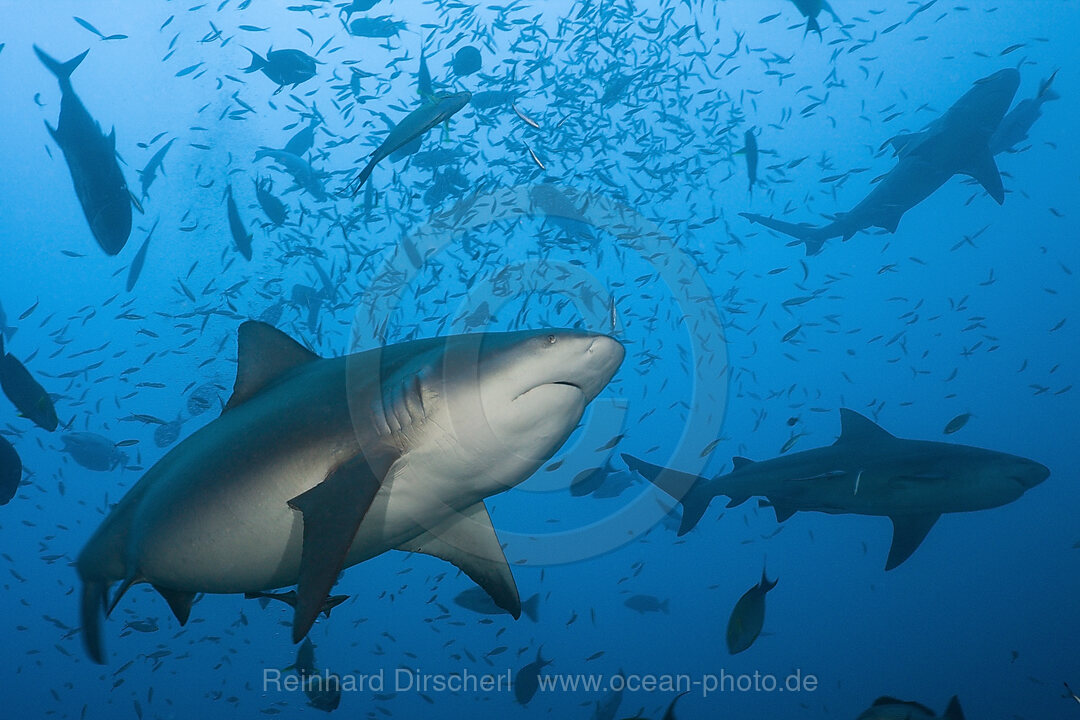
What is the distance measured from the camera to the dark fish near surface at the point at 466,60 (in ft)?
26.4

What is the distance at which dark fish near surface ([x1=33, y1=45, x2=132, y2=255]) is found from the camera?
17.2 feet

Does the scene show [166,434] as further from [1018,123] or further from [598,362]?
[1018,123]

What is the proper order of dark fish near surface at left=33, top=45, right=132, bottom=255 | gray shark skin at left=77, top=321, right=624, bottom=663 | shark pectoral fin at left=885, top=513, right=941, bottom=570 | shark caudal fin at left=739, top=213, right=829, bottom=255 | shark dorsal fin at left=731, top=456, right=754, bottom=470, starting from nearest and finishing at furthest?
gray shark skin at left=77, top=321, right=624, bottom=663, dark fish near surface at left=33, top=45, right=132, bottom=255, shark dorsal fin at left=731, top=456, right=754, bottom=470, shark pectoral fin at left=885, top=513, right=941, bottom=570, shark caudal fin at left=739, top=213, right=829, bottom=255

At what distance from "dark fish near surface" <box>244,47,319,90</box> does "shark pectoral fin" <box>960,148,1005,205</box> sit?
11.9 m

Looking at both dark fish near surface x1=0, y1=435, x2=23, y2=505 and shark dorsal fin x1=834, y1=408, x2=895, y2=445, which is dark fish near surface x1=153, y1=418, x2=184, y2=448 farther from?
shark dorsal fin x1=834, y1=408, x2=895, y2=445

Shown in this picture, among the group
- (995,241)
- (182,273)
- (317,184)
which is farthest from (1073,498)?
(182,273)

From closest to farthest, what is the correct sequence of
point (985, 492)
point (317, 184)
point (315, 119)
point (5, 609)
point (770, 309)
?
point (985, 492)
point (317, 184)
point (315, 119)
point (770, 309)
point (5, 609)

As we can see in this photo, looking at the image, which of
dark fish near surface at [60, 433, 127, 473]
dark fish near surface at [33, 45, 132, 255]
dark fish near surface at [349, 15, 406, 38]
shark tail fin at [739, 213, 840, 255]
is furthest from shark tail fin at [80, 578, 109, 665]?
shark tail fin at [739, 213, 840, 255]

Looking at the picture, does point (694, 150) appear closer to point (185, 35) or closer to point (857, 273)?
point (857, 273)

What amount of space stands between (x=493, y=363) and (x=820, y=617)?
202 ft

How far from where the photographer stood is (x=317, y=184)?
465 inches

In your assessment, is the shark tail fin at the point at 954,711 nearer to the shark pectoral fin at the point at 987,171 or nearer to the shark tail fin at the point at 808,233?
the shark pectoral fin at the point at 987,171

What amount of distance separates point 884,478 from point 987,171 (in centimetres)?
901

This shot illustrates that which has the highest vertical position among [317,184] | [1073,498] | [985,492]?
[317,184]
